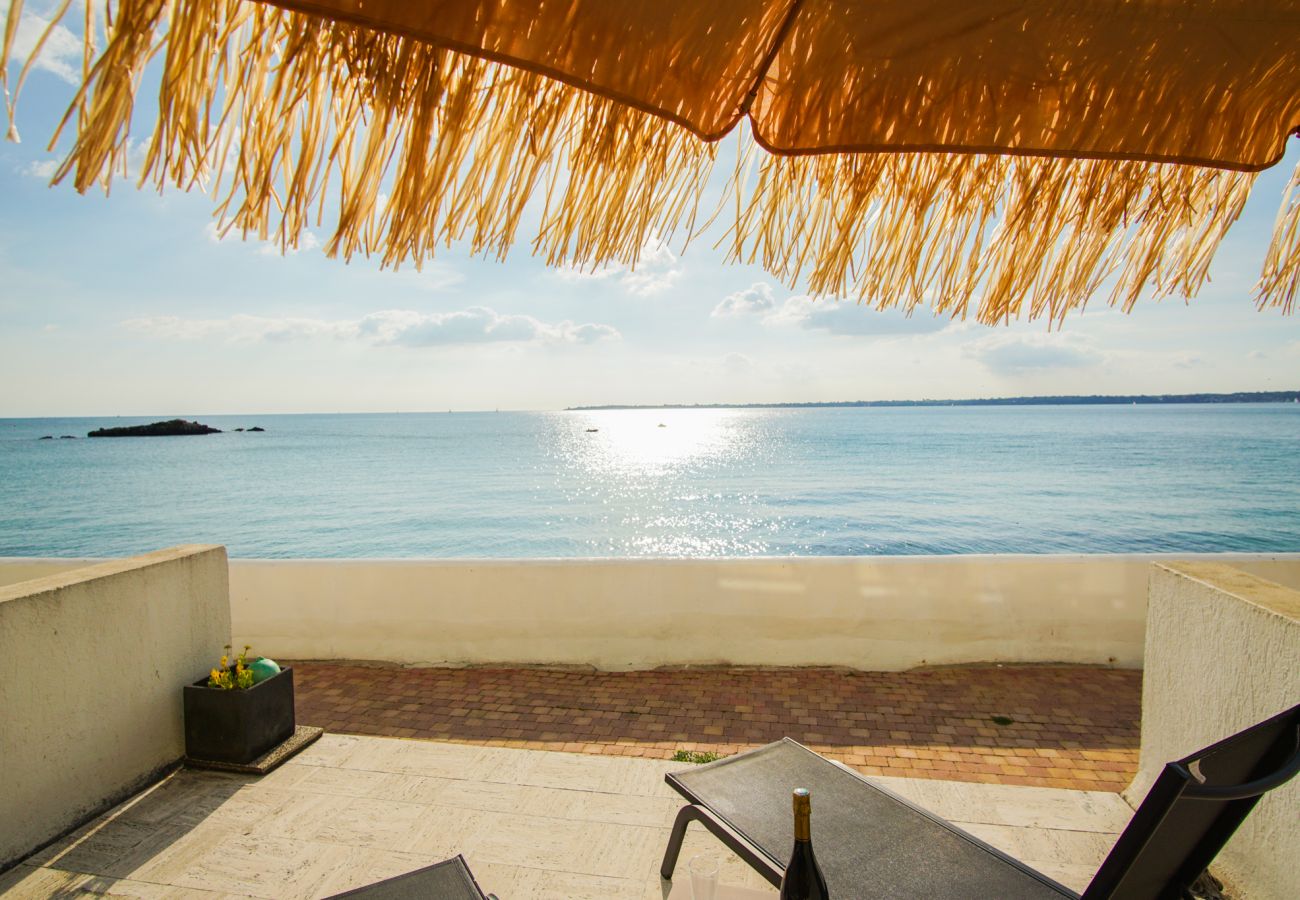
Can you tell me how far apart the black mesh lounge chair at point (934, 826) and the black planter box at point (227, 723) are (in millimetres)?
2040

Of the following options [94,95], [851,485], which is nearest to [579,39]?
[94,95]

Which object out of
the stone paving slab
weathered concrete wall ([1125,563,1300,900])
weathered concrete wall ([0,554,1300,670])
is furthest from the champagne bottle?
weathered concrete wall ([0,554,1300,670])

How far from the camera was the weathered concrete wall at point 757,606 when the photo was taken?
5.02 meters

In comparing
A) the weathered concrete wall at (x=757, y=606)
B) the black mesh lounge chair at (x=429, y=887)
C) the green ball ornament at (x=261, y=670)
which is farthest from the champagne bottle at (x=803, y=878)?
the weathered concrete wall at (x=757, y=606)

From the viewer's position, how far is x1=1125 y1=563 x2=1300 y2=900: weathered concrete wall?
2158 mm

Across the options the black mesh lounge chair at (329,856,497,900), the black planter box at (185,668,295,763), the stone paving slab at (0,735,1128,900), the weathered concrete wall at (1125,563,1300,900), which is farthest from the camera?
the black planter box at (185,668,295,763)

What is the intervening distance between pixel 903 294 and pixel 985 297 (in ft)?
0.81

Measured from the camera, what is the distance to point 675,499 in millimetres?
36531

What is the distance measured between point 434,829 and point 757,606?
284cm

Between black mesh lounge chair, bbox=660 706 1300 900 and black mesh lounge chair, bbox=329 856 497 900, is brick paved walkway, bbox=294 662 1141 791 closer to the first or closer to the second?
black mesh lounge chair, bbox=660 706 1300 900

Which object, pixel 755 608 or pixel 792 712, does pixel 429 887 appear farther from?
pixel 755 608

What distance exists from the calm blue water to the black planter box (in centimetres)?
1714

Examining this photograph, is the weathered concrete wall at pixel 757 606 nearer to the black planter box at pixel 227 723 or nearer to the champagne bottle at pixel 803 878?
the black planter box at pixel 227 723

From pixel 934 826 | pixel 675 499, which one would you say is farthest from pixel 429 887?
pixel 675 499
